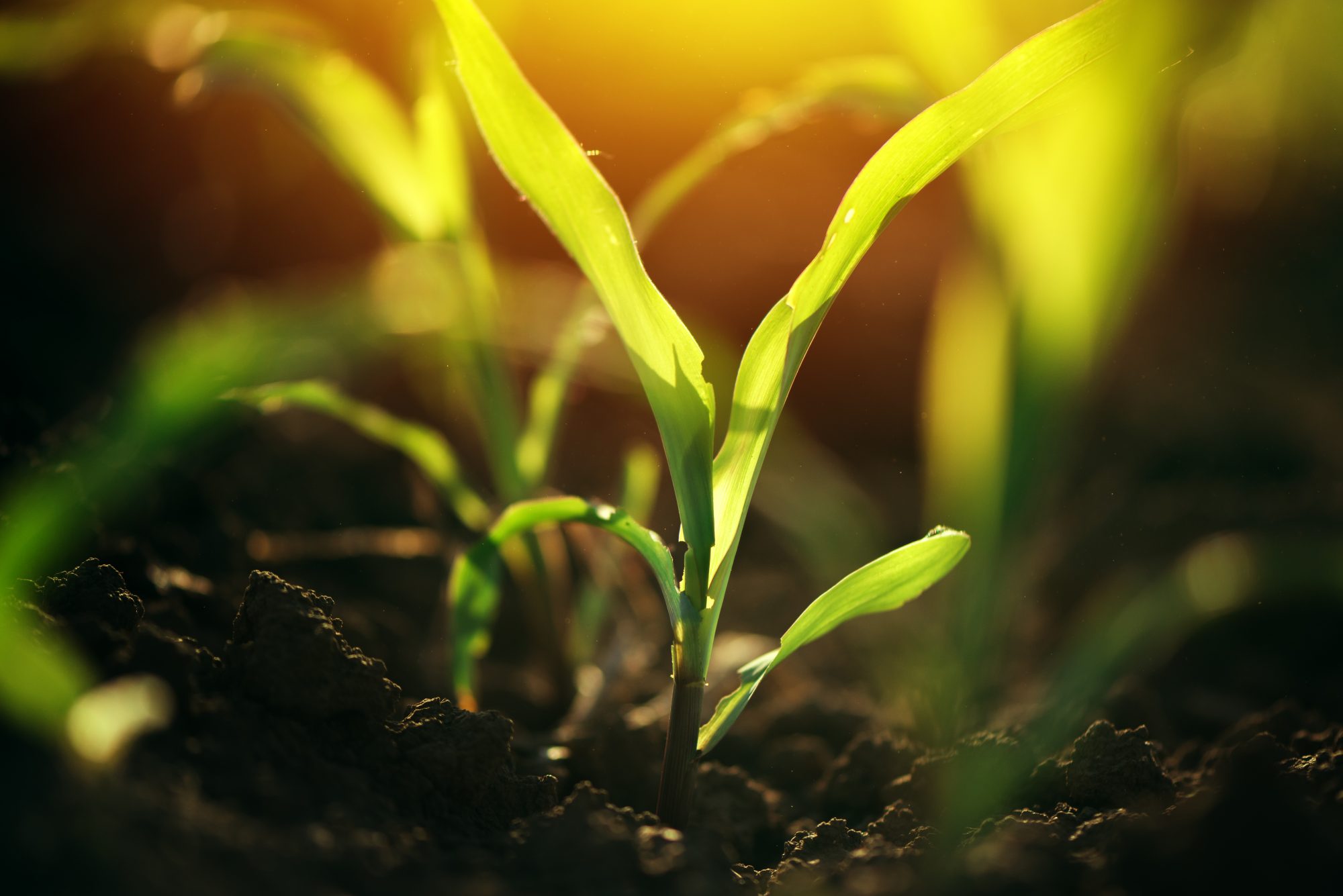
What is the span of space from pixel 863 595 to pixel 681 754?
15 centimetres

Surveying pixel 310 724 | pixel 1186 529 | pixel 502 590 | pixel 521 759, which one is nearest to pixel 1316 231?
pixel 1186 529

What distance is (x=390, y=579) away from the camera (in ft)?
3.45

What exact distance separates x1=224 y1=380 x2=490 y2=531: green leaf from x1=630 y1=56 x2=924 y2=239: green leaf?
0.27 metres

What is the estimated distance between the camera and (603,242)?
451 mm

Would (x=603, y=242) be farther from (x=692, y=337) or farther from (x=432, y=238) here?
(x=432, y=238)

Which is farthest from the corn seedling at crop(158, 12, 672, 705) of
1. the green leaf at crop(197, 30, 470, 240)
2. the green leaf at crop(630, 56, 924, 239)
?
the green leaf at crop(630, 56, 924, 239)

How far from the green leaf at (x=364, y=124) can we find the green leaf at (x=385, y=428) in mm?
175

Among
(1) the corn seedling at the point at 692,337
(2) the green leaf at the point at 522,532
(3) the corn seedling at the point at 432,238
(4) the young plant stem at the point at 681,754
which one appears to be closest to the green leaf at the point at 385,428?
(3) the corn seedling at the point at 432,238

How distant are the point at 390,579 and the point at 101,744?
750 millimetres

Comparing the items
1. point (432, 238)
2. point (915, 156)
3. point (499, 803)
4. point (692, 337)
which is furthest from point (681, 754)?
point (432, 238)

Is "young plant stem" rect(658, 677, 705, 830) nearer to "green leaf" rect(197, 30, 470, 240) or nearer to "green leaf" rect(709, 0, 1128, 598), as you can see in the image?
"green leaf" rect(709, 0, 1128, 598)

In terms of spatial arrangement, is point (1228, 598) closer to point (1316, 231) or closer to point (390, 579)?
point (390, 579)

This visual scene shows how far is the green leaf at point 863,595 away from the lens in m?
0.48

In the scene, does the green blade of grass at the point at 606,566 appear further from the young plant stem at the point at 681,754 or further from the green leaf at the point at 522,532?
the young plant stem at the point at 681,754
